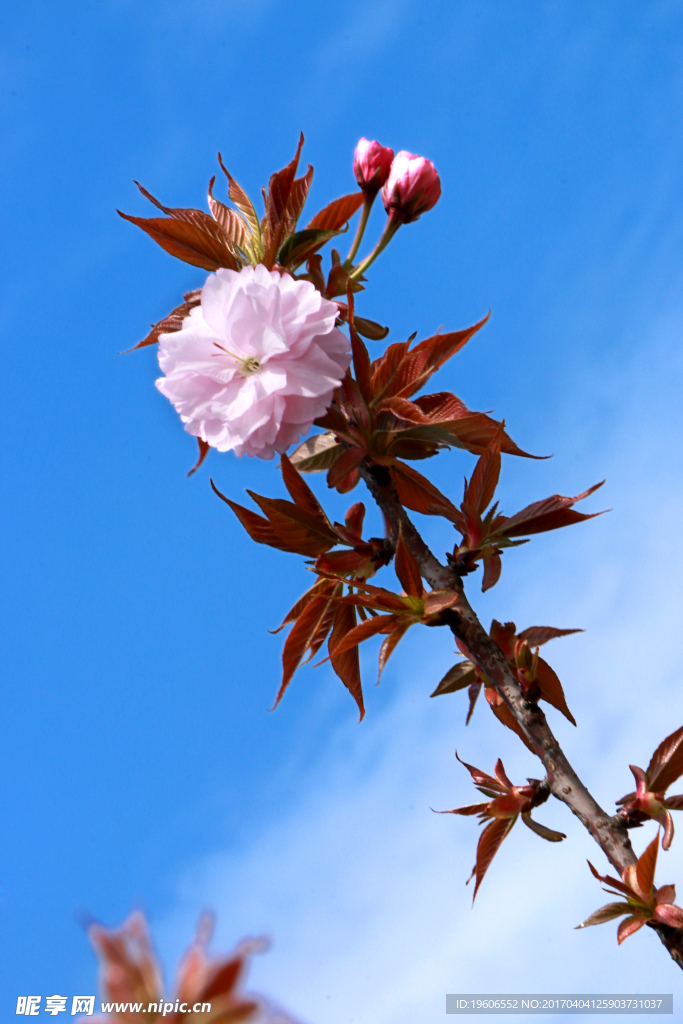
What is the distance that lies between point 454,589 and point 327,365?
415mm

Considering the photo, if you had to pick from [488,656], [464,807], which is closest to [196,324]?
[488,656]

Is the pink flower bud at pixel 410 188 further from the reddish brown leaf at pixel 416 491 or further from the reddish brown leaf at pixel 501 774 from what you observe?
the reddish brown leaf at pixel 501 774

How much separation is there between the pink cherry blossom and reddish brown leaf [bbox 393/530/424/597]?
0.83 feet

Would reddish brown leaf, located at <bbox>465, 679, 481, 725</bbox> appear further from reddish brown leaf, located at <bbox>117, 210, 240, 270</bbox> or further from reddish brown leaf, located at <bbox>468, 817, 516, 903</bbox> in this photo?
reddish brown leaf, located at <bbox>117, 210, 240, 270</bbox>

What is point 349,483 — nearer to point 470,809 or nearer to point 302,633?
point 302,633

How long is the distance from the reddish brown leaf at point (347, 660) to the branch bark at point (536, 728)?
0.57ft

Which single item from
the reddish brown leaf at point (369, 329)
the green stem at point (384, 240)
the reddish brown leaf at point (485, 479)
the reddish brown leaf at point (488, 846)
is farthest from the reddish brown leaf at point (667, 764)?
the green stem at point (384, 240)

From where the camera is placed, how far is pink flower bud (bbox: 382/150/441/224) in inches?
53.2

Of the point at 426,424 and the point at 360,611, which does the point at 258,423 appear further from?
the point at 360,611

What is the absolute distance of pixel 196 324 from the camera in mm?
1232

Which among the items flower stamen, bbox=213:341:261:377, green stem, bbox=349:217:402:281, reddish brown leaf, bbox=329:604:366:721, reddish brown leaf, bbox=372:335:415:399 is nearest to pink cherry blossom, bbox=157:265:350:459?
flower stamen, bbox=213:341:261:377

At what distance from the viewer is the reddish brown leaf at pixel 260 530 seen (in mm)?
1298

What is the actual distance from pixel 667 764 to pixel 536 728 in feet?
0.69

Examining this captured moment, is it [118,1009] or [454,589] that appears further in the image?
[454,589]
